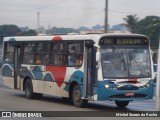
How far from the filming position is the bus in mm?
18938

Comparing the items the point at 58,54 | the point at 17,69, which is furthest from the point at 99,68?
the point at 17,69

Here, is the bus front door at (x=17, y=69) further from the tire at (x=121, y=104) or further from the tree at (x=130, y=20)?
the tree at (x=130, y=20)

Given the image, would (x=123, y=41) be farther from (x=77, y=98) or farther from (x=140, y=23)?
(x=140, y=23)

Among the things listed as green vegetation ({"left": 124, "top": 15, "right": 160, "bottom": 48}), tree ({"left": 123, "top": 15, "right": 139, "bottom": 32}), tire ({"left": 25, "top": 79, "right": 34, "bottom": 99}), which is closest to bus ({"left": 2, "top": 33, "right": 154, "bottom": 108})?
tire ({"left": 25, "top": 79, "right": 34, "bottom": 99})

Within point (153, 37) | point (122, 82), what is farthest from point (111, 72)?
point (153, 37)


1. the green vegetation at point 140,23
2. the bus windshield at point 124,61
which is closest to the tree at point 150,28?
the green vegetation at point 140,23

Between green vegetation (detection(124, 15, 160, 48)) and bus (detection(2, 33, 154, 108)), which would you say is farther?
green vegetation (detection(124, 15, 160, 48))

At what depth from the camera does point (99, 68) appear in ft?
62.2

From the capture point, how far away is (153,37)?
64.5 metres

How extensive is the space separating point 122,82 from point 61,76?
11.0 feet

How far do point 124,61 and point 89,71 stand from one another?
1.28 meters

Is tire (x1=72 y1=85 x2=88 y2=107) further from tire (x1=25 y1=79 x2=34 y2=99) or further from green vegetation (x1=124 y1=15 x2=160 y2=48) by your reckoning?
green vegetation (x1=124 y1=15 x2=160 y2=48)

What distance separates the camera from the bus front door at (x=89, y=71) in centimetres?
1930

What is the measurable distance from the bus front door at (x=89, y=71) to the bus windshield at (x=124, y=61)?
1.45 ft
